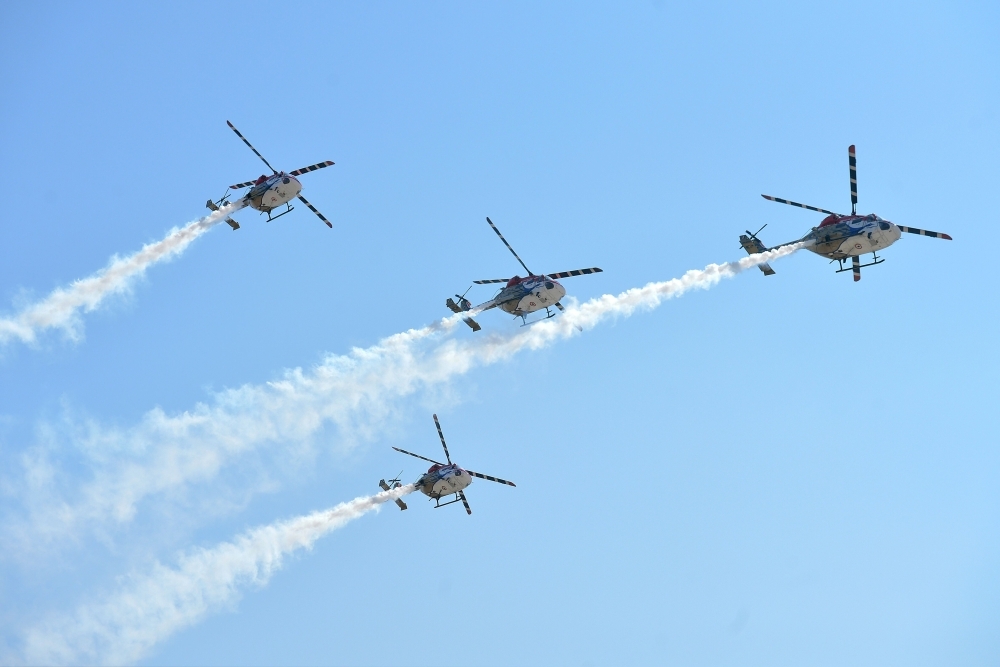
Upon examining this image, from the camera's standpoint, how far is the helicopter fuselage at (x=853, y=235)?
245 ft

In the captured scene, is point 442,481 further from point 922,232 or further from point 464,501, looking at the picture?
point 922,232

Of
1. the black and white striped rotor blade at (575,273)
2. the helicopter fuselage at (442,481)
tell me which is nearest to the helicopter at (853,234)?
the black and white striped rotor blade at (575,273)

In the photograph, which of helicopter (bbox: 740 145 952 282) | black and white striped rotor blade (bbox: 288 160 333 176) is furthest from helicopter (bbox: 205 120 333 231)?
helicopter (bbox: 740 145 952 282)

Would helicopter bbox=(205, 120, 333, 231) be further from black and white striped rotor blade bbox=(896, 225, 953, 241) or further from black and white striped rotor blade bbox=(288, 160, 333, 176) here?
black and white striped rotor blade bbox=(896, 225, 953, 241)

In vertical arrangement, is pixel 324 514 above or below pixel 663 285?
below

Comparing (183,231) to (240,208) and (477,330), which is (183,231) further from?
(477,330)

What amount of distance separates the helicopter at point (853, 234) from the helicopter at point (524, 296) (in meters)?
13.3

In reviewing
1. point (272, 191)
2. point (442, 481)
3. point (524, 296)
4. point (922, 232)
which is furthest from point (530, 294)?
point (922, 232)

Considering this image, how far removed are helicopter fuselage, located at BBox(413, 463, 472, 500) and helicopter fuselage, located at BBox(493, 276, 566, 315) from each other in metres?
11.4

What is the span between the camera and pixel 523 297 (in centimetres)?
8225

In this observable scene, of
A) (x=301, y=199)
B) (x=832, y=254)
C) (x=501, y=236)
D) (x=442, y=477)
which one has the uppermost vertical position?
(x=301, y=199)

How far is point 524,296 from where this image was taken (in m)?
82.2

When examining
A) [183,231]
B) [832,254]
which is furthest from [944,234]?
[183,231]

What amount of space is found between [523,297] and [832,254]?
1895 centimetres
